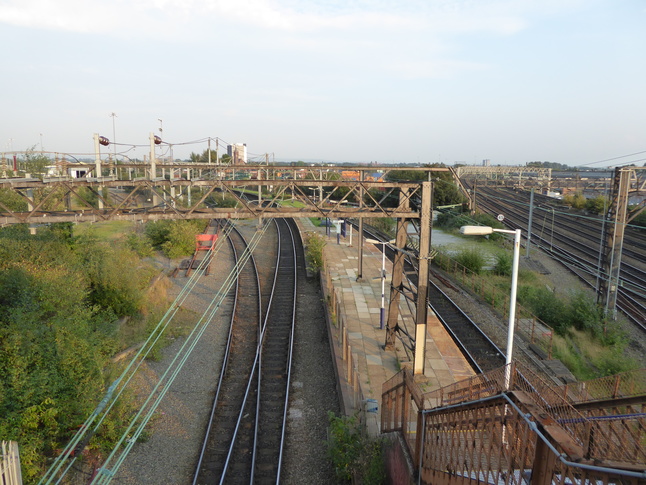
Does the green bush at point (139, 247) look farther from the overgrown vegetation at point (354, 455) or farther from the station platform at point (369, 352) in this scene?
the overgrown vegetation at point (354, 455)

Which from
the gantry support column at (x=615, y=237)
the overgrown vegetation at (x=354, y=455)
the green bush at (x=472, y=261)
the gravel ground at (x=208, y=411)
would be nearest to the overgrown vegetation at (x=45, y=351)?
the gravel ground at (x=208, y=411)

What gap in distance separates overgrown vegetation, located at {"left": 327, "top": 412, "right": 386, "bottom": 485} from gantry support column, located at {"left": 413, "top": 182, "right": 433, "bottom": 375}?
2995mm

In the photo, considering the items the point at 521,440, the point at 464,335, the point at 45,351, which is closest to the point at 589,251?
the point at 464,335

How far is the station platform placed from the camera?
34.9 ft

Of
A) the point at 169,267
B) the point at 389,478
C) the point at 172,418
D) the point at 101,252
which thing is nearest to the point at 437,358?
the point at 389,478

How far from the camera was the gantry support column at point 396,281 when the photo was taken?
12.2 metres

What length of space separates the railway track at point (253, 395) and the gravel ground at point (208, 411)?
0.24 meters

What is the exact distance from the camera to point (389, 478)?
7.51 metres

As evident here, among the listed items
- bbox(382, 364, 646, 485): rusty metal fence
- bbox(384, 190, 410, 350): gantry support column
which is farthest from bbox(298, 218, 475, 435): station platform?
bbox(382, 364, 646, 485): rusty metal fence

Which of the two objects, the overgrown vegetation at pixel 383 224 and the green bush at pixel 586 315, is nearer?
the green bush at pixel 586 315

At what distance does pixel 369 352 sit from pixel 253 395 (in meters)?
3.70

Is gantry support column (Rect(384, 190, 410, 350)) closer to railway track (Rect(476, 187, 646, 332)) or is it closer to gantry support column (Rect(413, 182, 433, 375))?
gantry support column (Rect(413, 182, 433, 375))

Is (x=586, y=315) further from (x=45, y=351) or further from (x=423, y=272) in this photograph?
(x=45, y=351)

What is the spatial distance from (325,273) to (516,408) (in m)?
16.7
